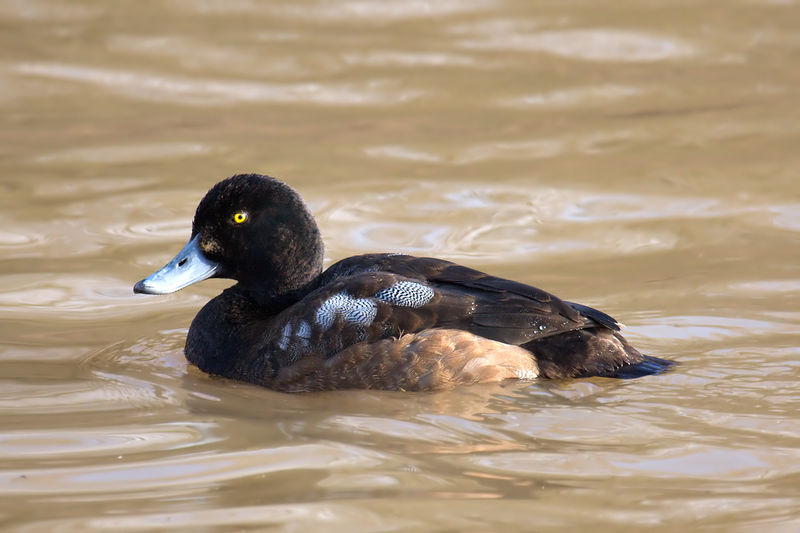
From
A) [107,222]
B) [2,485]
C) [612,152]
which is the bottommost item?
[2,485]

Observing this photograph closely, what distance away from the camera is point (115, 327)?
6746 millimetres

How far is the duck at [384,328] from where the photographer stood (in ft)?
17.9

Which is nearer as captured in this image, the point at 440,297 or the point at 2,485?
the point at 2,485

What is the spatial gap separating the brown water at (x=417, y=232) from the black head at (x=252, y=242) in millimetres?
517

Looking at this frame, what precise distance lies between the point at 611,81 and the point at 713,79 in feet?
3.28

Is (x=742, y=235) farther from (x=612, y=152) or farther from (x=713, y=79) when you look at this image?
(x=713, y=79)

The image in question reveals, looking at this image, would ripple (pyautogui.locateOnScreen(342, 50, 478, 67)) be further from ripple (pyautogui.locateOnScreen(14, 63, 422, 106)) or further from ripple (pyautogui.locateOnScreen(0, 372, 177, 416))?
ripple (pyautogui.locateOnScreen(0, 372, 177, 416))

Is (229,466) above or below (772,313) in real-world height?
below

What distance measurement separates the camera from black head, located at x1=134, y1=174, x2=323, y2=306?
5848 mm

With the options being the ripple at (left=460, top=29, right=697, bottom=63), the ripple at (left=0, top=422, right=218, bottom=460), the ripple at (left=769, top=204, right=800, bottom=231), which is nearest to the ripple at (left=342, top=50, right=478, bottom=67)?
the ripple at (left=460, top=29, right=697, bottom=63)

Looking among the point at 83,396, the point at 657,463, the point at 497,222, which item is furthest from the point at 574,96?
the point at 657,463

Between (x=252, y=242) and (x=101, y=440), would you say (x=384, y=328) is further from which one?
(x=101, y=440)

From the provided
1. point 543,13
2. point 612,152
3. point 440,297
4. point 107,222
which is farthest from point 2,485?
point 543,13

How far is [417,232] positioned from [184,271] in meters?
2.61
